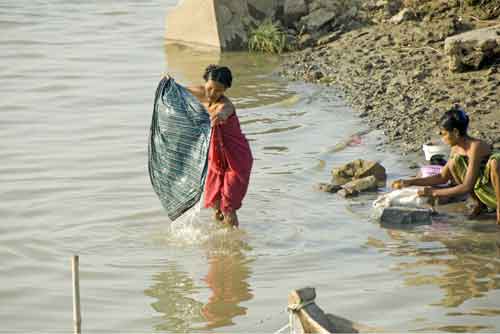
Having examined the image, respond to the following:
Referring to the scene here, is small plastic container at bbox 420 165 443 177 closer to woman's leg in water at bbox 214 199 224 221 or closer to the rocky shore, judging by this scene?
the rocky shore

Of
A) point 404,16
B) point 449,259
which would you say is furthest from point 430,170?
point 404,16

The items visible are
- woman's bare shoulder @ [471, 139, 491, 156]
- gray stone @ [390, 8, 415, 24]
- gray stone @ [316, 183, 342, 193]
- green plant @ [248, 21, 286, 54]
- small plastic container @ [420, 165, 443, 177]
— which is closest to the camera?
woman's bare shoulder @ [471, 139, 491, 156]

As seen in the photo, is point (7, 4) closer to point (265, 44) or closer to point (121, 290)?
point (265, 44)

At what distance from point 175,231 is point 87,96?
4599 millimetres

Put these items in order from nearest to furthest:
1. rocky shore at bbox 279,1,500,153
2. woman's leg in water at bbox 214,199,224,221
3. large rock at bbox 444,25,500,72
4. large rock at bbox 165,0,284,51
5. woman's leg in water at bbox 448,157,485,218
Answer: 1. woman's leg in water at bbox 448,157,485,218
2. woman's leg in water at bbox 214,199,224,221
3. rocky shore at bbox 279,1,500,153
4. large rock at bbox 444,25,500,72
5. large rock at bbox 165,0,284,51

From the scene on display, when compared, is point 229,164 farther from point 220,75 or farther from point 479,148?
point 479,148

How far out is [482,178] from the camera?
24.5 ft

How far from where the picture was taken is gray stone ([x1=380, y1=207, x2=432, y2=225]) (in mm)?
7633

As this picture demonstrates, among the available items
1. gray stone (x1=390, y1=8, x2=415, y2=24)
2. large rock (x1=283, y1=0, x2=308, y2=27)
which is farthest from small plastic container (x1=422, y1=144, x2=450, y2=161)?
large rock (x1=283, y1=0, x2=308, y2=27)

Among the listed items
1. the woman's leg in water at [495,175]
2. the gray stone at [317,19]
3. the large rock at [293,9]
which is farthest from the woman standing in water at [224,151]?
the large rock at [293,9]

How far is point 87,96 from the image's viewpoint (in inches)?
476

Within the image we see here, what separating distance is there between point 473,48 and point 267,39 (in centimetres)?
369

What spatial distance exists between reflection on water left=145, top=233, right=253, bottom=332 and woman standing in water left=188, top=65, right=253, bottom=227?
316 millimetres

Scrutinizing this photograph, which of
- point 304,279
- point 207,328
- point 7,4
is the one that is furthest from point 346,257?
point 7,4
